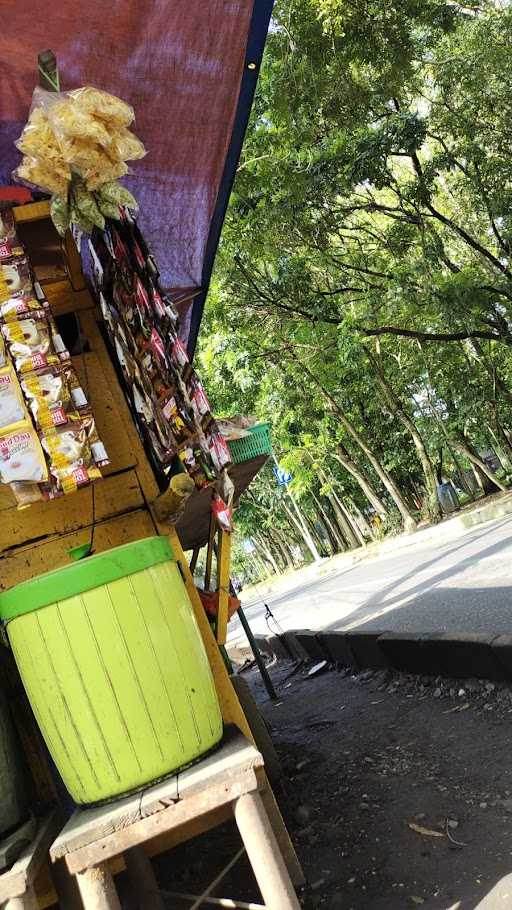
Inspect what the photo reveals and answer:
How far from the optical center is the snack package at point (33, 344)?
128 inches

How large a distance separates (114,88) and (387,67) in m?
6.07

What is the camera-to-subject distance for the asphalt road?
789 cm

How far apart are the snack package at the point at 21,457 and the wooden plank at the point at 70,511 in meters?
0.49

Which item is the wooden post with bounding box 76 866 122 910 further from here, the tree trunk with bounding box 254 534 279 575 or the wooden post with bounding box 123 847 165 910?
the tree trunk with bounding box 254 534 279 575

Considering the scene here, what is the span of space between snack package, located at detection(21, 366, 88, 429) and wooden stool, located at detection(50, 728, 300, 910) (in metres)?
1.62

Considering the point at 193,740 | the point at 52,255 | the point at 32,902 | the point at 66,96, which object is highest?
the point at 66,96

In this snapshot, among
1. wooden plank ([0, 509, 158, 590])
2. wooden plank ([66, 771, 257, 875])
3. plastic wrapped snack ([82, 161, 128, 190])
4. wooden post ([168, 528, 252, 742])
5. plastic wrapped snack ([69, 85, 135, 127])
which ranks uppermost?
plastic wrapped snack ([69, 85, 135, 127])

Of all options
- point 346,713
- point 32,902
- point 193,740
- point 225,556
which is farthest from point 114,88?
point 346,713

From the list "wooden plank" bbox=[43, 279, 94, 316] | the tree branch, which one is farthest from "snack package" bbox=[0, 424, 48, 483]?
the tree branch

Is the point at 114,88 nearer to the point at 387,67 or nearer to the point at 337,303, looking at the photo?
the point at 387,67

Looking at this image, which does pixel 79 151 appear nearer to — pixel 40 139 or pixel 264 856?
pixel 40 139

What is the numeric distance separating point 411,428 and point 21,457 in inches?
827

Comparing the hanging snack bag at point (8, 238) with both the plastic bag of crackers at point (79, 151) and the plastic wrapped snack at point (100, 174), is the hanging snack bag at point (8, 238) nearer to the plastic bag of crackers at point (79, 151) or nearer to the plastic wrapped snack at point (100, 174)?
the plastic bag of crackers at point (79, 151)

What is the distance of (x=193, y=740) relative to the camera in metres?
2.60
